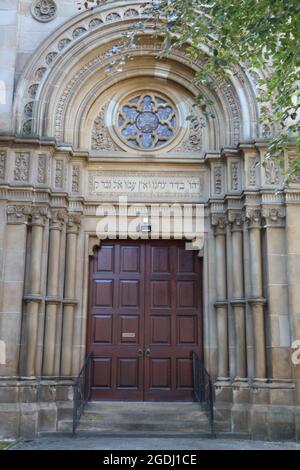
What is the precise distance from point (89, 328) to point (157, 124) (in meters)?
4.11

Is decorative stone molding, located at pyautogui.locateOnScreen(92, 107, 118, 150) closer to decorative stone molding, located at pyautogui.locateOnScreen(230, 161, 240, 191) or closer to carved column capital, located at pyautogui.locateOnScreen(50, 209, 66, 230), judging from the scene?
carved column capital, located at pyautogui.locateOnScreen(50, 209, 66, 230)

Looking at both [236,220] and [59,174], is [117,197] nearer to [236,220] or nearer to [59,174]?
[59,174]

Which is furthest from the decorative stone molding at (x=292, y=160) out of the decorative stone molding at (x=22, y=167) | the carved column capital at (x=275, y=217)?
the decorative stone molding at (x=22, y=167)

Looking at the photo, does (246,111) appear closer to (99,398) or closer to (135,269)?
(135,269)

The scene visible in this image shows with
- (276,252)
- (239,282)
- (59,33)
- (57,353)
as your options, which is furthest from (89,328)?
(59,33)

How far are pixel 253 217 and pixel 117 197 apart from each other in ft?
8.30

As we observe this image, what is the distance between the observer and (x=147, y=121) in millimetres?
10648

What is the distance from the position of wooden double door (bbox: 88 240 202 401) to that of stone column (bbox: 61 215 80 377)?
46 centimetres

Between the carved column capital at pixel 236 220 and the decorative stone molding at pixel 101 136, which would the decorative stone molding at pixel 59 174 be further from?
the carved column capital at pixel 236 220

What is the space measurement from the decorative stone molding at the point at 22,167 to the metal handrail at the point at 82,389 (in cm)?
331

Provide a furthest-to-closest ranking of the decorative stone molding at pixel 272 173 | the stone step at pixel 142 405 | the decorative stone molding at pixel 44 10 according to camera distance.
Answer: the decorative stone molding at pixel 44 10 < the decorative stone molding at pixel 272 173 < the stone step at pixel 142 405

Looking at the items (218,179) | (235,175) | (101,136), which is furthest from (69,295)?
(235,175)

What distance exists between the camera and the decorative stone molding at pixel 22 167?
31.0 feet

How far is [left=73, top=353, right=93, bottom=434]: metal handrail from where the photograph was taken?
8.41 metres
